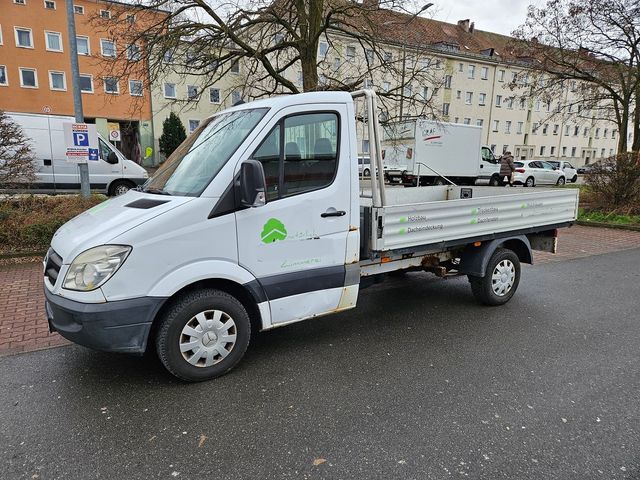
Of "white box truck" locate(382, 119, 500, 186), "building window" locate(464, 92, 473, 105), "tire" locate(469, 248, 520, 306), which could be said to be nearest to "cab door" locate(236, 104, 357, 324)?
"tire" locate(469, 248, 520, 306)

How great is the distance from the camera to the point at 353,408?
10.5 feet

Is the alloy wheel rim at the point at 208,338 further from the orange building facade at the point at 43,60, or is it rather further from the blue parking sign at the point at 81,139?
the orange building facade at the point at 43,60

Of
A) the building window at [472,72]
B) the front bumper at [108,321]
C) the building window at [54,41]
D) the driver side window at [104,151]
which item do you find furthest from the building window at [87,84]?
the building window at [472,72]

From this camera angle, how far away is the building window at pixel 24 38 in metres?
33.0

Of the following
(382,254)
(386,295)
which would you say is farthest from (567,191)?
(382,254)

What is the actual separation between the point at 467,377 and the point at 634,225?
37.6 feet

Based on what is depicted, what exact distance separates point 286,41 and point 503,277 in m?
8.46

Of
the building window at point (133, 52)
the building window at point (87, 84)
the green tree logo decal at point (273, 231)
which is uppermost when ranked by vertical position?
the building window at point (87, 84)

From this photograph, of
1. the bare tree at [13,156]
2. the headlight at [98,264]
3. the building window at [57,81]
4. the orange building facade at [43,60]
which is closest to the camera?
the headlight at [98,264]

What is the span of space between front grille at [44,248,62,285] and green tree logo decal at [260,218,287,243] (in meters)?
1.54

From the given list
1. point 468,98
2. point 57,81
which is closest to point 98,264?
point 57,81

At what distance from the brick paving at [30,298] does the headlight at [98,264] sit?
65.0 inches

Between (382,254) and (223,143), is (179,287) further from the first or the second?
(382,254)

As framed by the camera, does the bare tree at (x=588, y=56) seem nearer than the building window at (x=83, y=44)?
Yes
